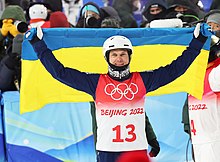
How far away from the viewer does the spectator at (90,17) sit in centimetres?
754

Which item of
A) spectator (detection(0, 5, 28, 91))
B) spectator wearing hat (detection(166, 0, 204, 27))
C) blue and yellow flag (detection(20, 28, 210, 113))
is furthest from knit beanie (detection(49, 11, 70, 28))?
spectator wearing hat (detection(166, 0, 204, 27))

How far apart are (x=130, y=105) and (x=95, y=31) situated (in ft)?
4.05

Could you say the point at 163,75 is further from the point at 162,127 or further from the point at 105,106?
the point at 162,127

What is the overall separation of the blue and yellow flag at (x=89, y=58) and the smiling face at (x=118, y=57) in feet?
2.72

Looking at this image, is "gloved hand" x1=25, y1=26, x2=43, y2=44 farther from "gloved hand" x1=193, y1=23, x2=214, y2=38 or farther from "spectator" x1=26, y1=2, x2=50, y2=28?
"spectator" x1=26, y1=2, x2=50, y2=28

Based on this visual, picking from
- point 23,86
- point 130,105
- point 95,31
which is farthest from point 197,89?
point 23,86

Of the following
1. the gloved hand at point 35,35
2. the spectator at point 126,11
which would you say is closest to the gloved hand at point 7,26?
the spectator at point 126,11

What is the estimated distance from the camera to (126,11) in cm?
902

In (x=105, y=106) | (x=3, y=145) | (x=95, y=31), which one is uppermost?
(x=95, y=31)

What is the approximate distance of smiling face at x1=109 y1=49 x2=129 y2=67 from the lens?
520 cm

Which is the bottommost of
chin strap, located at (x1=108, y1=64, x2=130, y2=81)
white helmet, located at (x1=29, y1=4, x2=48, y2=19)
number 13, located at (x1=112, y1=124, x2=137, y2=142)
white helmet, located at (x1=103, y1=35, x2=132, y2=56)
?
number 13, located at (x1=112, y1=124, x2=137, y2=142)

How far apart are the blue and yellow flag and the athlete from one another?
0.53 meters

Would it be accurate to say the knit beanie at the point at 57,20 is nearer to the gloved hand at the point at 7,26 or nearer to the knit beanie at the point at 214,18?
the gloved hand at the point at 7,26

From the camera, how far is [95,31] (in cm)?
626
